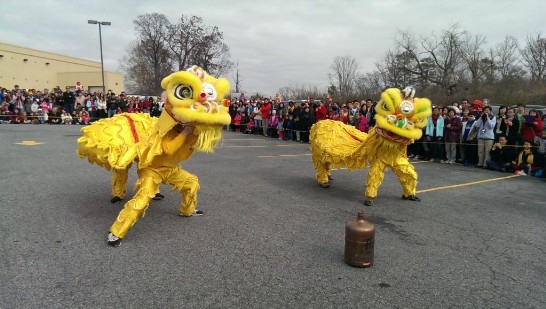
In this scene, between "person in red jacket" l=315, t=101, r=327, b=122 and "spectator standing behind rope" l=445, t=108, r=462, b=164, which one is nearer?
"spectator standing behind rope" l=445, t=108, r=462, b=164

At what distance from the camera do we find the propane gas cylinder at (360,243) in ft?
11.9

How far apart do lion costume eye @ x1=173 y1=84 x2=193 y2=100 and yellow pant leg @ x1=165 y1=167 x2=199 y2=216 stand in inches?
42.2

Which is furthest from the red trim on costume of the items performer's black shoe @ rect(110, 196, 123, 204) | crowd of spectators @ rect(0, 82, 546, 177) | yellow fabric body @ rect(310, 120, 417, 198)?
crowd of spectators @ rect(0, 82, 546, 177)

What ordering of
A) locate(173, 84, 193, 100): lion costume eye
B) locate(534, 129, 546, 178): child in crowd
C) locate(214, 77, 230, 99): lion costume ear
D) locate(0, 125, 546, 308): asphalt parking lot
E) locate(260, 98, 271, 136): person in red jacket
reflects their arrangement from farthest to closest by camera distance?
locate(260, 98, 271, 136): person in red jacket < locate(534, 129, 546, 178): child in crowd < locate(214, 77, 230, 99): lion costume ear < locate(173, 84, 193, 100): lion costume eye < locate(0, 125, 546, 308): asphalt parking lot

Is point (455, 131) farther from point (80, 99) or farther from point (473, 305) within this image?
point (80, 99)

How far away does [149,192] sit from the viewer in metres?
4.36

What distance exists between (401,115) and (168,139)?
3.35 m

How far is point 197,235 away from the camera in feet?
14.6

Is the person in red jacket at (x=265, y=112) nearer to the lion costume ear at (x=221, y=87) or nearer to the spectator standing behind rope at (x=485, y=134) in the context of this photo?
the spectator standing behind rope at (x=485, y=134)

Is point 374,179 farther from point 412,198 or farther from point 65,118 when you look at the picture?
point 65,118

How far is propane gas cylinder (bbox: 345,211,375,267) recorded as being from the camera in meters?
3.62

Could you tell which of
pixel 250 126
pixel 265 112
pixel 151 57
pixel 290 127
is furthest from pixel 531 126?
pixel 151 57

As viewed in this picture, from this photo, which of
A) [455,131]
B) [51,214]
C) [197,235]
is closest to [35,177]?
[51,214]

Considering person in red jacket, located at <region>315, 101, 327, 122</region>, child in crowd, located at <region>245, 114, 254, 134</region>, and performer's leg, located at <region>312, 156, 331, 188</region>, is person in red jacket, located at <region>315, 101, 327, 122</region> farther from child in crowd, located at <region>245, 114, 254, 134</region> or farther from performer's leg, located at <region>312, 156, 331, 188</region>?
performer's leg, located at <region>312, 156, 331, 188</region>
